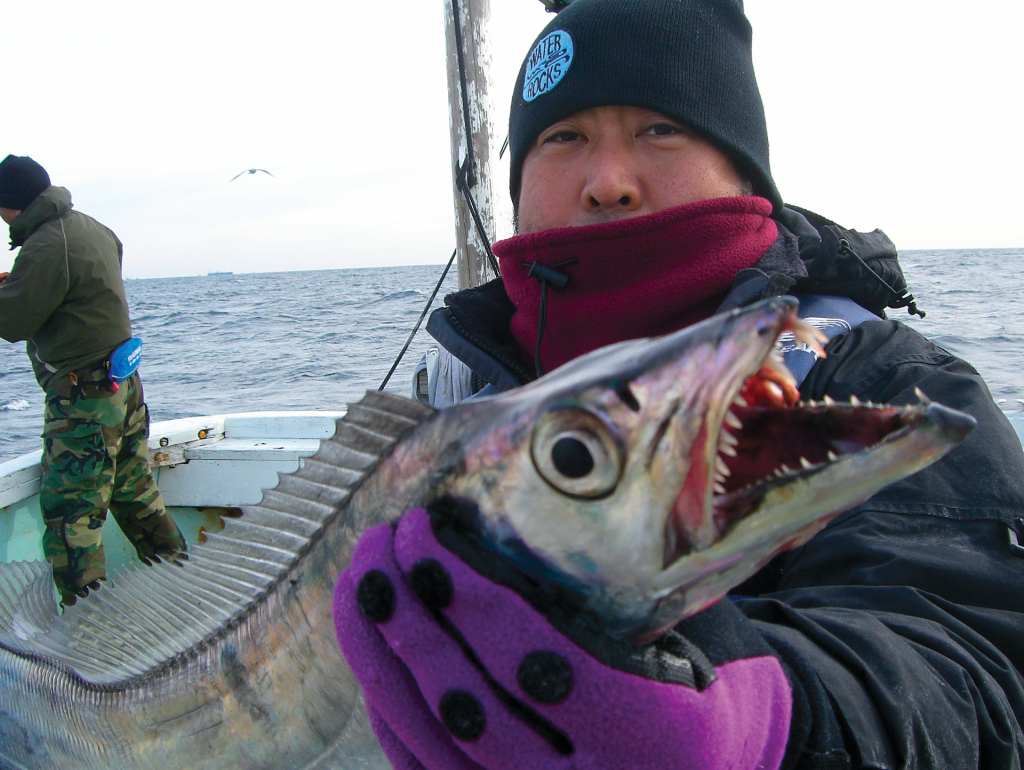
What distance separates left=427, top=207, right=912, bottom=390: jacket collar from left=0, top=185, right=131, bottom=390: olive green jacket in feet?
12.2

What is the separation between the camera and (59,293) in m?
4.83

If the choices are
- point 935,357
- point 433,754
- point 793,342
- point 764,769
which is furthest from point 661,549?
point 935,357

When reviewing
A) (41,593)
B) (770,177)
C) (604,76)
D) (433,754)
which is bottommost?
(41,593)

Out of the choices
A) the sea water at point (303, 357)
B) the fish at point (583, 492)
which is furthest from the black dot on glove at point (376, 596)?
the sea water at point (303, 357)

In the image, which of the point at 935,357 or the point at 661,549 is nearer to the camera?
the point at 661,549

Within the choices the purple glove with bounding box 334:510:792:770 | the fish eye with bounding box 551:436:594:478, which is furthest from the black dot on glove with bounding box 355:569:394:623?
the fish eye with bounding box 551:436:594:478

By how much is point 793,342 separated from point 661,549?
1025 millimetres

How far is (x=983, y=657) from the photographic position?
44.8 inches

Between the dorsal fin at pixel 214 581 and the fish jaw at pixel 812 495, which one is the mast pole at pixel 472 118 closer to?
the dorsal fin at pixel 214 581

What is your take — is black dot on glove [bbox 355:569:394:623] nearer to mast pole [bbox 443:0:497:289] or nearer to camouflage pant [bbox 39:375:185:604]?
mast pole [bbox 443:0:497:289]

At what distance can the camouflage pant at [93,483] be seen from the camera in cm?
444

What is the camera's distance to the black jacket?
1.03 meters

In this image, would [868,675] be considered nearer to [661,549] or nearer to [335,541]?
[661,549]

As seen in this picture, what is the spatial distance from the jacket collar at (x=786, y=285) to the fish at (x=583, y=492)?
2.63 ft
